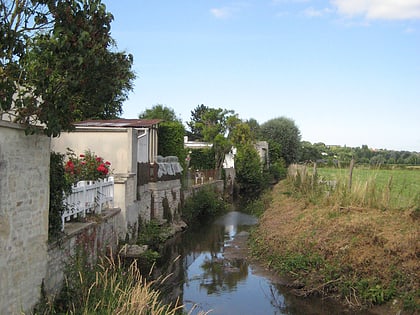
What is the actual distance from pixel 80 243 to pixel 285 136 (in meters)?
59.9

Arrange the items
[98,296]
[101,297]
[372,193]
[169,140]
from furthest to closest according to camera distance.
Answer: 1. [169,140]
2. [372,193]
3. [98,296]
4. [101,297]

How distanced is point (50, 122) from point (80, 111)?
3.01 feet

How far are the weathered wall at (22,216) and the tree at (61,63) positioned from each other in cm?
42

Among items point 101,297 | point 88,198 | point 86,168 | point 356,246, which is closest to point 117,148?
point 86,168

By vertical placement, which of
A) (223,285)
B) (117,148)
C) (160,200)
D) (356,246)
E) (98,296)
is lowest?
(223,285)

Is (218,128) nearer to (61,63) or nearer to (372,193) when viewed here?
(372,193)

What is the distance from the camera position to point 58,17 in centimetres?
606

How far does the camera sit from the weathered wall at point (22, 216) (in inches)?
233

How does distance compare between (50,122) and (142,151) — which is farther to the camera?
(142,151)

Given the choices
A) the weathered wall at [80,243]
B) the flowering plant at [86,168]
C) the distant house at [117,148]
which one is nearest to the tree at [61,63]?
the weathered wall at [80,243]

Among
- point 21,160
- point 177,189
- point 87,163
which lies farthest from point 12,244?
point 177,189

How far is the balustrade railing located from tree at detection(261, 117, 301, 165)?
52.3m

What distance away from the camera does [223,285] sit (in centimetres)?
1209

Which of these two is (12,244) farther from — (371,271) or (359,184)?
(359,184)
